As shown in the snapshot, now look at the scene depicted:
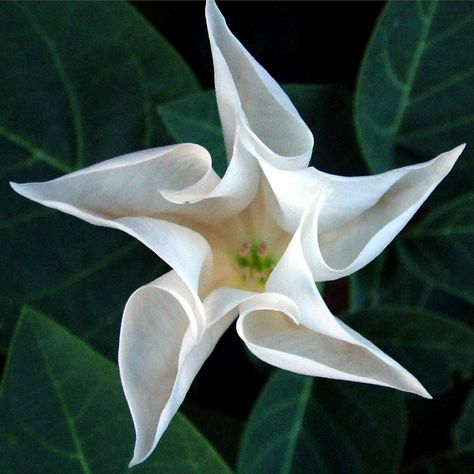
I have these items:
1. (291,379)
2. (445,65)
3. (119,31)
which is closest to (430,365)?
(291,379)

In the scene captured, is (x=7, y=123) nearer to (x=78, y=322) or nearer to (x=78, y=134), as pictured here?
(x=78, y=134)

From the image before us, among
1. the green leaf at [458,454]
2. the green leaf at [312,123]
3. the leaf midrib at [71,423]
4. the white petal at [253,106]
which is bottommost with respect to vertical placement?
the green leaf at [458,454]

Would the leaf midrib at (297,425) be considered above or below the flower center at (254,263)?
below

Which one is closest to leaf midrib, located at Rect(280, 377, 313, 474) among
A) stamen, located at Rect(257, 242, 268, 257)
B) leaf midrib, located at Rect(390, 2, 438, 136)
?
stamen, located at Rect(257, 242, 268, 257)

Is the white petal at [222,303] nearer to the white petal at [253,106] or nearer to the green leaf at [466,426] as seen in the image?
the white petal at [253,106]

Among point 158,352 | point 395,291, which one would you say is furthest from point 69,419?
point 395,291

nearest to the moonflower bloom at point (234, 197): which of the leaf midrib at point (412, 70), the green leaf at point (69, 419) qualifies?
the green leaf at point (69, 419)
